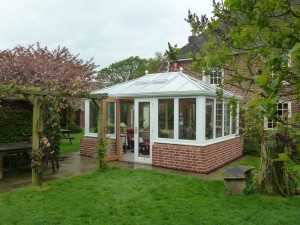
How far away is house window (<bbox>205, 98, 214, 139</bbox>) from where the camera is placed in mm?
9539

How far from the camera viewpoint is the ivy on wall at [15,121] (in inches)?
397

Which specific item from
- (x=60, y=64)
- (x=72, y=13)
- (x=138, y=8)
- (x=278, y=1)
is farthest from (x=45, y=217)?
(x=60, y=64)

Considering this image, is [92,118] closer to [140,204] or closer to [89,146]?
[89,146]

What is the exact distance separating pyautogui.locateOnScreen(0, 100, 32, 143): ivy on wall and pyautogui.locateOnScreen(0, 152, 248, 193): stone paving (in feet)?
4.74

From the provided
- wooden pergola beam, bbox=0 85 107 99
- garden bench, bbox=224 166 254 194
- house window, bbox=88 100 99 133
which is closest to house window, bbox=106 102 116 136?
house window, bbox=88 100 99 133

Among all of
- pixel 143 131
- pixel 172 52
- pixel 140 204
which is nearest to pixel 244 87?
pixel 143 131

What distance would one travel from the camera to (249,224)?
16.3 feet

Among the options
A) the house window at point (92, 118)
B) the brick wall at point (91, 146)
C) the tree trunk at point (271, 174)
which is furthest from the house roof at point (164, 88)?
the tree trunk at point (271, 174)

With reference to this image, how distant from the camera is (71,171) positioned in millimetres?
9188

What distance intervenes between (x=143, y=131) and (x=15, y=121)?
4.83 meters

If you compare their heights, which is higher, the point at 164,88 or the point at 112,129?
the point at 164,88

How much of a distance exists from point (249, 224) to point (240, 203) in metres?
1.07

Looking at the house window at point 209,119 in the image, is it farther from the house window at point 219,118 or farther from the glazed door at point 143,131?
the glazed door at point 143,131

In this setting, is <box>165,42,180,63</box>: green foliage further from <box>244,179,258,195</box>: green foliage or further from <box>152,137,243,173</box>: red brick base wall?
<box>152,137,243,173</box>: red brick base wall
